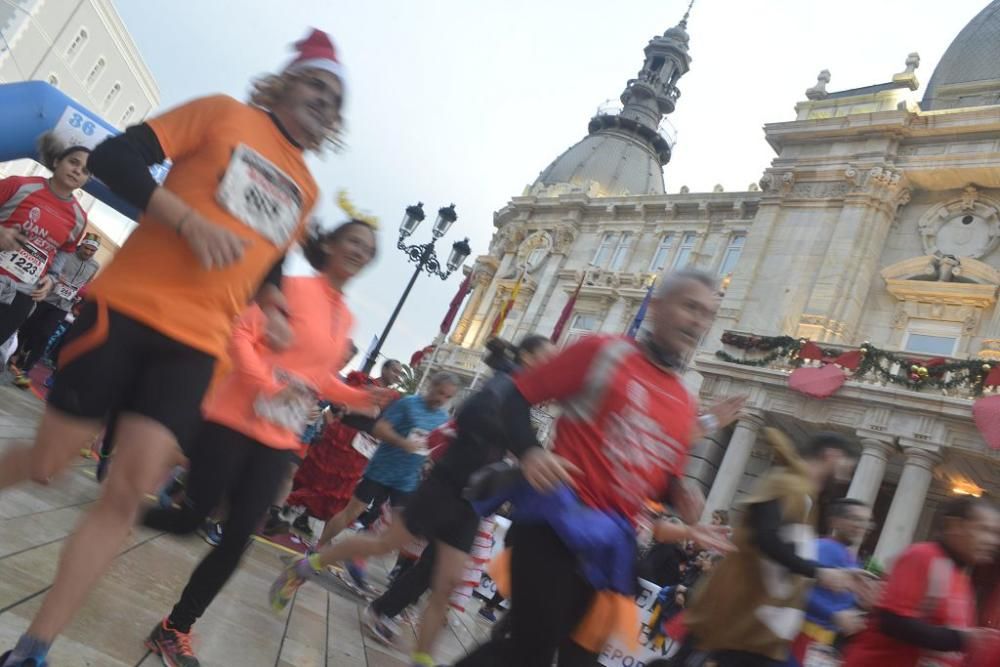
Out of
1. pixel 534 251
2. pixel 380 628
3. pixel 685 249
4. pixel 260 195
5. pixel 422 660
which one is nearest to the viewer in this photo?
pixel 260 195

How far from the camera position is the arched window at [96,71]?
168 ft

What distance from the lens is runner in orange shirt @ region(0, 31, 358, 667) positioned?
220cm

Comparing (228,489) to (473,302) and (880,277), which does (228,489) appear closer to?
(880,277)

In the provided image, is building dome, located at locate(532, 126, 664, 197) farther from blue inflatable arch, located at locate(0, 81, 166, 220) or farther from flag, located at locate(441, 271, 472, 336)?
blue inflatable arch, located at locate(0, 81, 166, 220)

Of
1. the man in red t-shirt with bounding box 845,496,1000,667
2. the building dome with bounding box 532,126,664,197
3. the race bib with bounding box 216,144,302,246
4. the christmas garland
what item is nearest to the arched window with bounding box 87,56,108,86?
the building dome with bounding box 532,126,664,197

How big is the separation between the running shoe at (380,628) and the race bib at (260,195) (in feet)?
11.0

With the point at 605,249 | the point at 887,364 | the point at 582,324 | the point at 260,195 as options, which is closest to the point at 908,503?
the point at 887,364

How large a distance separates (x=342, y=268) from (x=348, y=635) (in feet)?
8.24

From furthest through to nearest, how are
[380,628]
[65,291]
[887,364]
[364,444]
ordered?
[887,364]
[65,291]
[364,444]
[380,628]

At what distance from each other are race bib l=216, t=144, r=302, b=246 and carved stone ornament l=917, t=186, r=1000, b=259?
21530 mm

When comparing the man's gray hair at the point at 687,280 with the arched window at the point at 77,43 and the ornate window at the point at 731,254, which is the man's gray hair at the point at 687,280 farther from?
the arched window at the point at 77,43

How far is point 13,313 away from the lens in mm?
6711

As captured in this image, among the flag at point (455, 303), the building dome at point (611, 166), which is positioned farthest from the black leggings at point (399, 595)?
the building dome at point (611, 166)

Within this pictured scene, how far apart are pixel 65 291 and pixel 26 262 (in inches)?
143
